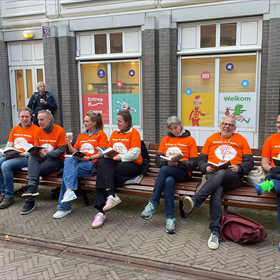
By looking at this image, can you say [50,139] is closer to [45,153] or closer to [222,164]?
[45,153]

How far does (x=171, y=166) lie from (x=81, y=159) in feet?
4.97

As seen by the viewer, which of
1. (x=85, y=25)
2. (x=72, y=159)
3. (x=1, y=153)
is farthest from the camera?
(x=85, y=25)

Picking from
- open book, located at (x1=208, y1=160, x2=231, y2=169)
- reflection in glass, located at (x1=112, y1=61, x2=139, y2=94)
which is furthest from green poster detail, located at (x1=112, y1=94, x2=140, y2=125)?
open book, located at (x1=208, y1=160, x2=231, y2=169)

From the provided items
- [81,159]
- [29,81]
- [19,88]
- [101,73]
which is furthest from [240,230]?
[19,88]

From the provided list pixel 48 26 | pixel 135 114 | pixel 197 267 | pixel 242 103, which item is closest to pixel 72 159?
pixel 197 267

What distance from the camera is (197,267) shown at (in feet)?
11.5

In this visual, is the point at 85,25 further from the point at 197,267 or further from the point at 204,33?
the point at 197,267

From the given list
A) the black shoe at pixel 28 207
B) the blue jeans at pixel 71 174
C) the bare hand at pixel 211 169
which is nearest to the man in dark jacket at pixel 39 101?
the black shoe at pixel 28 207

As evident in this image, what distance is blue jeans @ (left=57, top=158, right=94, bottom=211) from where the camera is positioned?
484 centimetres

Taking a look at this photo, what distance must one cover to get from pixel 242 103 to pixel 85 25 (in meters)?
4.78

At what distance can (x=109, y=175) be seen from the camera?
465cm

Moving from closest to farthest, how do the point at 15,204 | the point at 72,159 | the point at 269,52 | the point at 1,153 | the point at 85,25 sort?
1. the point at 72,159
2. the point at 15,204
3. the point at 1,153
4. the point at 269,52
5. the point at 85,25

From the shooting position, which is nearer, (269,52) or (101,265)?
(101,265)

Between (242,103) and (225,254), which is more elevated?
(242,103)
